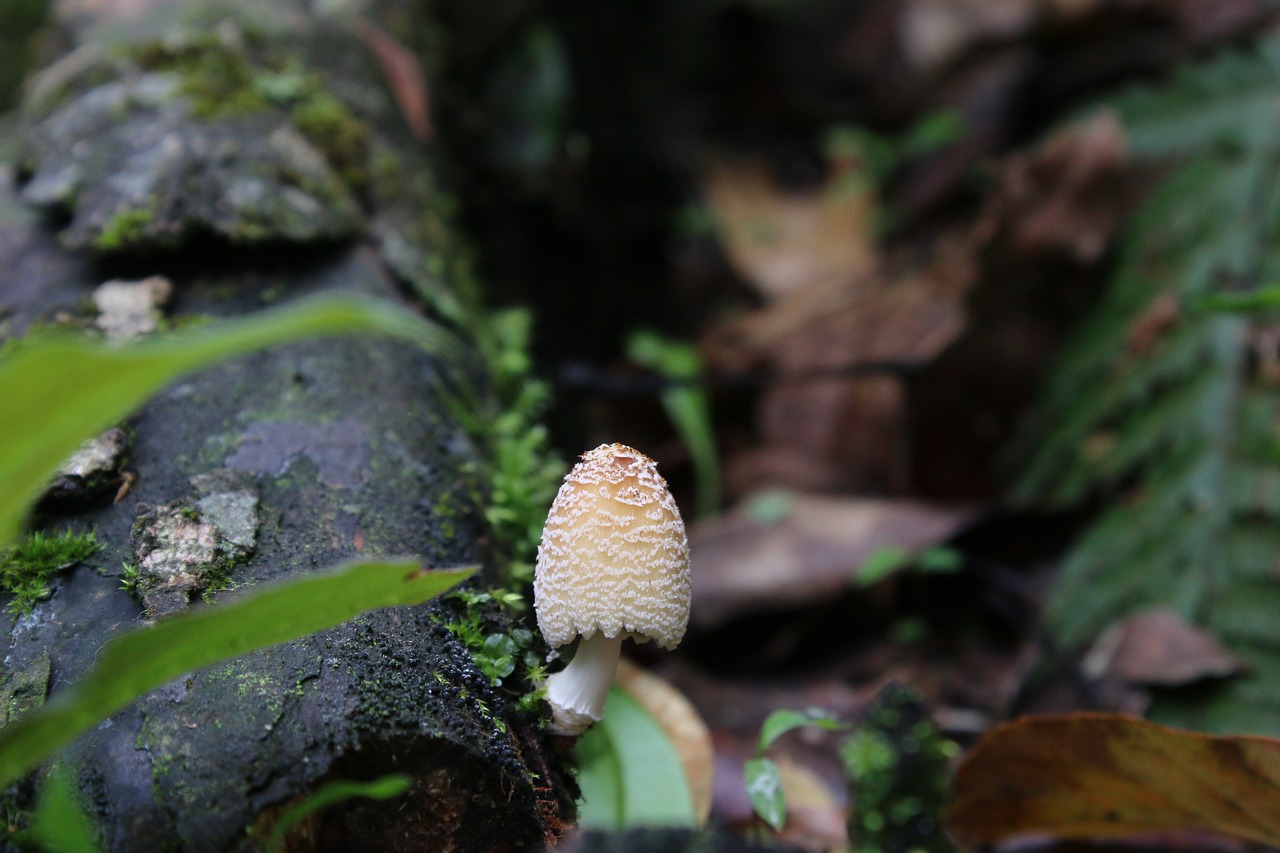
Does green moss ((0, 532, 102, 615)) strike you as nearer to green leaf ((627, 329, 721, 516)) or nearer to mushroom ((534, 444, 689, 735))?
mushroom ((534, 444, 689, 735))

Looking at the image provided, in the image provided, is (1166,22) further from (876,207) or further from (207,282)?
(207,282)

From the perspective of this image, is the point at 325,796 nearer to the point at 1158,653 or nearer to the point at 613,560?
the point at 613,560

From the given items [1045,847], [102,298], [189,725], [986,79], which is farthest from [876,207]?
[189,725]

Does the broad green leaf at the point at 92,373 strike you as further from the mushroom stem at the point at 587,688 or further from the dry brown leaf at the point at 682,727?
the dry brown leaf at the point at 682,727

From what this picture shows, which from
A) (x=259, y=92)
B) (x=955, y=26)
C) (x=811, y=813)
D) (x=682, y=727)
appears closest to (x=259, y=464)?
(x=682, y=727)

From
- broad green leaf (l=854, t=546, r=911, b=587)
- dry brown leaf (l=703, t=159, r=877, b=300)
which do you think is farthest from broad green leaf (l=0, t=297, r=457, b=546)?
dry brown leaf (l=703, t=159, r=877, b=300)

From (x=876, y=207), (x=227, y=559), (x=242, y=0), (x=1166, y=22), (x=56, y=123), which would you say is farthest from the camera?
(x=876, y=207)

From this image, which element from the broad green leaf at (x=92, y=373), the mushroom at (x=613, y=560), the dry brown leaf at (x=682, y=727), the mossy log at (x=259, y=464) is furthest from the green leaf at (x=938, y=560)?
the broad green leaf at (x=92, y=373)
